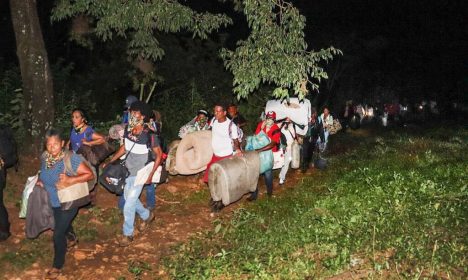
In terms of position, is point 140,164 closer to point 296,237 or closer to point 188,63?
point 296,237

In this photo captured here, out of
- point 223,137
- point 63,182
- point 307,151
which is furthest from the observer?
point 307,151

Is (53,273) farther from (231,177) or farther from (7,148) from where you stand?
(231,177)

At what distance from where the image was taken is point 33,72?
348 inches

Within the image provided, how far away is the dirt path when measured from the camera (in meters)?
6.03

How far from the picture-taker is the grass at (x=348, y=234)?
5332 mm

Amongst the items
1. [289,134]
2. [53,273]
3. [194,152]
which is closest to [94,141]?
[194,152]

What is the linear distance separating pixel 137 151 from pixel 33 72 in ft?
12.0

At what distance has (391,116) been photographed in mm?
33188

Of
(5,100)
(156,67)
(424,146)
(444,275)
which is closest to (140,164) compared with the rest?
(444,275)

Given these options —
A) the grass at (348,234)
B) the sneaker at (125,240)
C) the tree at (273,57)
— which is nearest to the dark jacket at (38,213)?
the sneaker at (125,240)

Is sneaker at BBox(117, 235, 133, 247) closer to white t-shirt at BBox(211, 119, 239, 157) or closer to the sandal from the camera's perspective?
the sandal

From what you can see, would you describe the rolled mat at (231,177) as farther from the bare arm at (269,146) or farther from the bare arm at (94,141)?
the bare arm at (94,141)

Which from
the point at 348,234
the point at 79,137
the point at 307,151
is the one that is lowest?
the point at 348,234

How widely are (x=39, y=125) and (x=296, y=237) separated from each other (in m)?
5.61
